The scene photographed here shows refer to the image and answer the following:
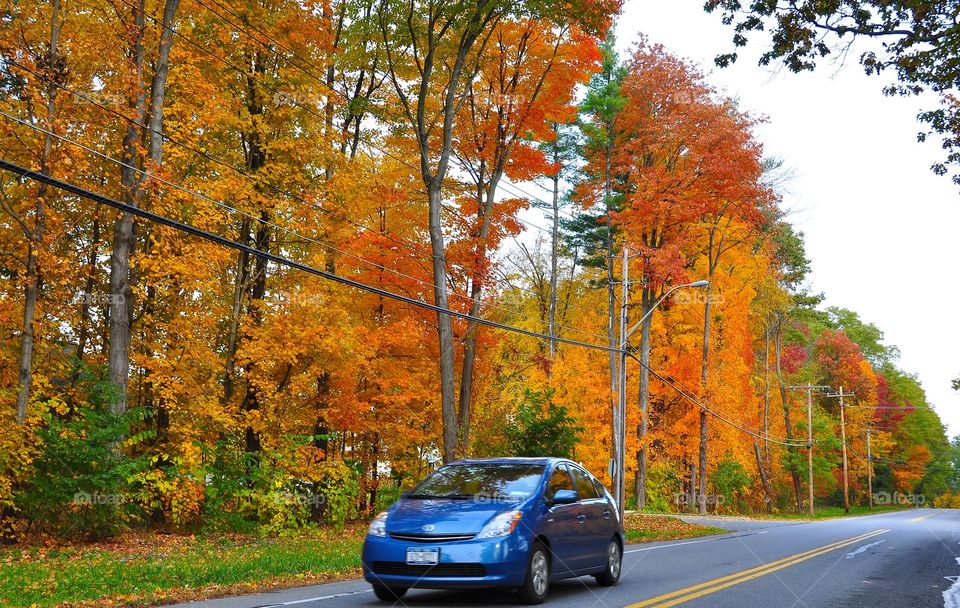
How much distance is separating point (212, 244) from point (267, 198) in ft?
8.33

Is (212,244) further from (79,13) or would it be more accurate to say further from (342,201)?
(79,13)

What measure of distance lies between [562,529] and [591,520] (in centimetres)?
108

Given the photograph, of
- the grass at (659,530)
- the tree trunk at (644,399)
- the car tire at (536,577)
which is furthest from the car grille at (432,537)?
the tree trunk at (644,399)

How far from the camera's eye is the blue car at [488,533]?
8.74m

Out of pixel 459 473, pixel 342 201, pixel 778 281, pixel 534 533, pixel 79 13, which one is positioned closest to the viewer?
pixel 534 533

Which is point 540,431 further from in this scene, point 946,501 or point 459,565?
point 946,501

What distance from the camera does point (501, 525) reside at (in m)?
9.00

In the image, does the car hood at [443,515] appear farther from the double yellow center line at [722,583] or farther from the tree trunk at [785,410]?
the tree trunk at [785,410]

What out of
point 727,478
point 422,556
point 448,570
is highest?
point 422,556

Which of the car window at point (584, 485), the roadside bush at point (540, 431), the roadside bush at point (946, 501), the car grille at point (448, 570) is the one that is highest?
the roadside bush at point (540, 431)

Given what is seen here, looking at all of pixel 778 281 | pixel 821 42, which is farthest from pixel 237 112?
pixel 778 281

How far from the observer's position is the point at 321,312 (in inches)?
891

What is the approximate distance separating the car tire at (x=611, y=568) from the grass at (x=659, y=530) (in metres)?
10.8

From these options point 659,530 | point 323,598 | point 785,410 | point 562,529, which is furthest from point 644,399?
point 323,598
